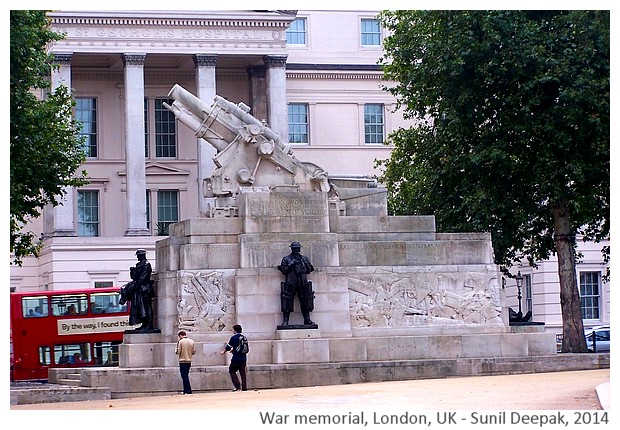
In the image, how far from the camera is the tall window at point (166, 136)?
83.8 metres

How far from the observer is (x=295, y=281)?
3647 cm

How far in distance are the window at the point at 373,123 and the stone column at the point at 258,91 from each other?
8.39m

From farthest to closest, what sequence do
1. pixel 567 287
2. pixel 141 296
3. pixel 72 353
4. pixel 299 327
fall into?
pixel 72 353, pixel 567 287, pixel 141 296, pixel 299 327

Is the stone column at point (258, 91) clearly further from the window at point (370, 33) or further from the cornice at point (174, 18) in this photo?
the window at point (370, 33)

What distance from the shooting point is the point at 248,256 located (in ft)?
122

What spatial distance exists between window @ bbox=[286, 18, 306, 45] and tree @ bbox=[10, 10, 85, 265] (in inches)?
1438

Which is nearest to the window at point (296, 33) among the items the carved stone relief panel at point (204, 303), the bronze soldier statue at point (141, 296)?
the bronze soldier statue at point (141, 296)

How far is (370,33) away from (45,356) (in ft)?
127

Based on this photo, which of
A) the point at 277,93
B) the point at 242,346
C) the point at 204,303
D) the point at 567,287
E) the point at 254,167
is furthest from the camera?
the point at 277,93

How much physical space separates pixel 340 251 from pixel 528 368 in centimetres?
538

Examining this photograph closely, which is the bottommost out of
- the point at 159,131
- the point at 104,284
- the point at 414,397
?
the point at 414,397

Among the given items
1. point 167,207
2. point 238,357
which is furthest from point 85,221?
point 238,357

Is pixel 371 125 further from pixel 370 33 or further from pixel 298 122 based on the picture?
pixel 370 33

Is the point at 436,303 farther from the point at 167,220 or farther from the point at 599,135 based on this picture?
the point at 167,220
